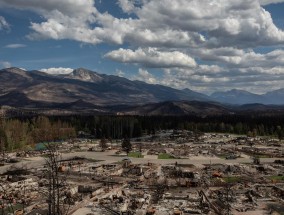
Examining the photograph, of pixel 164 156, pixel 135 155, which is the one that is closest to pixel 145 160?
pixel 164 156

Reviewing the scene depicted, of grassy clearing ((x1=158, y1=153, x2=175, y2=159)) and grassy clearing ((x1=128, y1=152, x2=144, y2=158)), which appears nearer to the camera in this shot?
grassy clearing ((x1=158, y1=153, x2=175, y2=159))

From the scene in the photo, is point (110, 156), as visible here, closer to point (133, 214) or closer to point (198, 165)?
point (198, 165)

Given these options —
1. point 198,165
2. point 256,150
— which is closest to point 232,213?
point 198,165

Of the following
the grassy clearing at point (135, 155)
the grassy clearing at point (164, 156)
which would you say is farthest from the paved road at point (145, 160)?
the grassy clearing at point (164, 156)

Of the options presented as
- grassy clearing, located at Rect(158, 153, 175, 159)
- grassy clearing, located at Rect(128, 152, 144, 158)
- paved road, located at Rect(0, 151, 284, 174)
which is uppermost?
grassy clearing, located at Rect(128, 152, 144, 158)

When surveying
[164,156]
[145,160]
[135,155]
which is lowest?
[145,160]

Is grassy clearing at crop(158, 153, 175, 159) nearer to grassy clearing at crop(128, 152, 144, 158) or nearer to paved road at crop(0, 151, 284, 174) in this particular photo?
paved road at crop(0, 151, 284, 174)

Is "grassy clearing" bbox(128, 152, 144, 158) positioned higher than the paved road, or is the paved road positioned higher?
"grassy clearing" bbox(128, 152, 144, 158)

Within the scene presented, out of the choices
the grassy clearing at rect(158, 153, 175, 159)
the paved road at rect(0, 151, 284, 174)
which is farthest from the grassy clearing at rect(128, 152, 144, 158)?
the grassy clearing at rect(158, 153, 175, 159)

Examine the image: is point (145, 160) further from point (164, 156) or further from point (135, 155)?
point (135, 155)

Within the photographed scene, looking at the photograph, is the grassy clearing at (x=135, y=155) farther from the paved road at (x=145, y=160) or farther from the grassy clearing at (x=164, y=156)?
the grassy clearing at (x=164, y=156)

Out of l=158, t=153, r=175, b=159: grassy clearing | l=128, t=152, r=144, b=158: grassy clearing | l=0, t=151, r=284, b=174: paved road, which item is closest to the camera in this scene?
l=0, t=151, r=284, b=174: paved road
